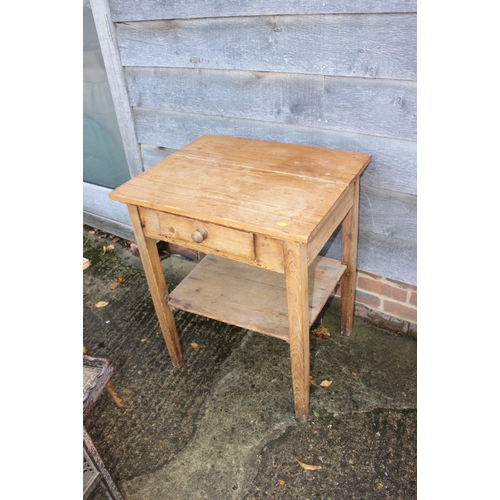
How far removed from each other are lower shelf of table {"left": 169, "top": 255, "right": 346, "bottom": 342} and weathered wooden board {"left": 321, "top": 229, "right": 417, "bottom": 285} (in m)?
0.19

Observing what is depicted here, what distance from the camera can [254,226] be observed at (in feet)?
5.01

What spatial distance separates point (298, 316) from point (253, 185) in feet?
1.71

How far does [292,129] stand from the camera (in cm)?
217

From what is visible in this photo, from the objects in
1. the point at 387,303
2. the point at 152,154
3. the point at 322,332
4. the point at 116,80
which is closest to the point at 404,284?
the point at 387,303

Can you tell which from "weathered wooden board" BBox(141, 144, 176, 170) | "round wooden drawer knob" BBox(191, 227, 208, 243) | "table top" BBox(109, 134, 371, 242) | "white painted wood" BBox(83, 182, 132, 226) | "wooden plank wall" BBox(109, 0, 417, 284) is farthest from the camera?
"white painted wood" BBox(83, 182, 132, 226)

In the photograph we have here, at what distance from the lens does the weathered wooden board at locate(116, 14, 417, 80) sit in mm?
1756

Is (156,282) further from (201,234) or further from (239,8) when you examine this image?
(239,8)

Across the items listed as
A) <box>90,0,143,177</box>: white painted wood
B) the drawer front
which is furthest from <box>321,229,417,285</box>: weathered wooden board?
<box>90,0,143,177</box>: white painted wood

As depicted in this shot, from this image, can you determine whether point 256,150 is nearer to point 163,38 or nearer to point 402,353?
point 163,38

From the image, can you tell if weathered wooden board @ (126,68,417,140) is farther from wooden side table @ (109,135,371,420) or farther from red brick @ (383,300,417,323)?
red brick @ (383,300,417,323)

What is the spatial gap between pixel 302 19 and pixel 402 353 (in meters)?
1.64

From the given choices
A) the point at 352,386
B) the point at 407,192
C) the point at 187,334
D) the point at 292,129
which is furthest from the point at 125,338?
the point at 407,192

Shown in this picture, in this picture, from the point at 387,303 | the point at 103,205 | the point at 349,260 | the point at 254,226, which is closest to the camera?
the point at 254,226

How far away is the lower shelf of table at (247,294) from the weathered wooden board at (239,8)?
1.11 meters
